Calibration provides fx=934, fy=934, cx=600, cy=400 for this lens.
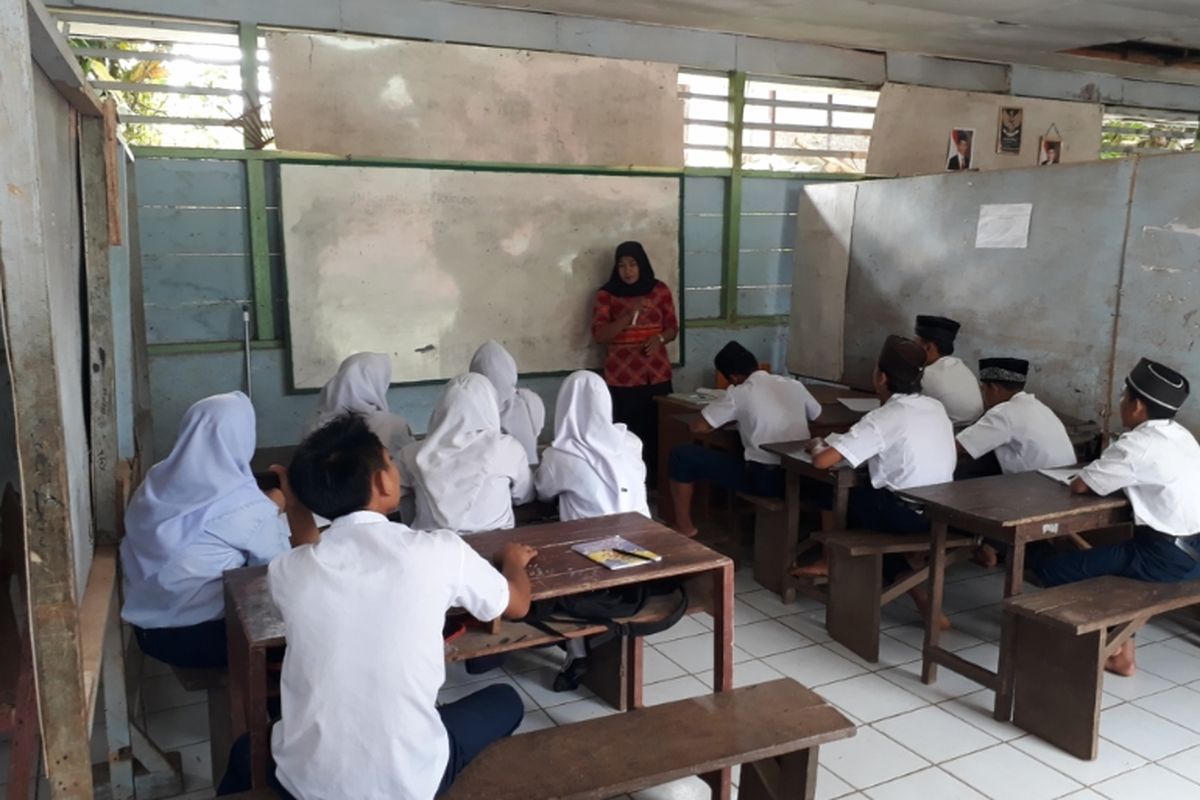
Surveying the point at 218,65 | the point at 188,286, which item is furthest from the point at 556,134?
the point at 188,286

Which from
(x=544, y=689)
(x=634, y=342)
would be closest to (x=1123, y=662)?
(x=544, y=689)

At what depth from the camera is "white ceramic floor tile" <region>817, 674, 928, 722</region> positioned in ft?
10.4

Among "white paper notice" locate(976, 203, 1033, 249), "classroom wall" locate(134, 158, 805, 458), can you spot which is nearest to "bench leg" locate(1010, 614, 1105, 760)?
"white paper notice" locate(976, 203, 1033, 249)

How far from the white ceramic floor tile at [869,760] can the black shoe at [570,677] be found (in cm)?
88

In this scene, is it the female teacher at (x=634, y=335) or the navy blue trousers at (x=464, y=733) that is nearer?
the navy blue trousers at (x=464, y=733)

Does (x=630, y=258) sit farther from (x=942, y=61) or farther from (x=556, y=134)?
(x=942, y=61)

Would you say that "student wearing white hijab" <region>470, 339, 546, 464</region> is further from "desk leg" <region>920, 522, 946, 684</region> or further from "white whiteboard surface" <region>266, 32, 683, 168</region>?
"desk leg" <region>920, 522, 946, 684</region>

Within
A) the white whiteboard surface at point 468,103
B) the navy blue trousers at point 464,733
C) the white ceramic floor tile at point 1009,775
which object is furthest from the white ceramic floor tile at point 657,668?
the white whiteboard surface at point 468,103

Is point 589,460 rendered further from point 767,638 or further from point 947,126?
point 947,126

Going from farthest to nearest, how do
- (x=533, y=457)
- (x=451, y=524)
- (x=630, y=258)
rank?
1. (x=630, y=258)
2. (x=533, y=457)
3. (x=451, y=524)

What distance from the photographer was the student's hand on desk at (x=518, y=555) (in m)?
2.38

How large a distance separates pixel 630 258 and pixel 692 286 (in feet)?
2.47

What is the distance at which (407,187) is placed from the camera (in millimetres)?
5359

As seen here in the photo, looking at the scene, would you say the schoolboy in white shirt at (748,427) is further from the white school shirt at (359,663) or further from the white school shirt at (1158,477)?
the white school shirt at (359,663)
